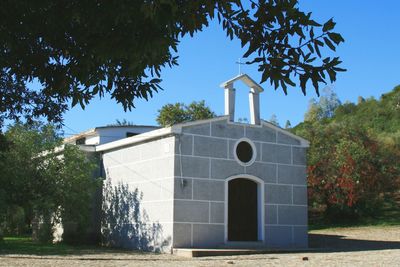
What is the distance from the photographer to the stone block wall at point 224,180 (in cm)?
1670

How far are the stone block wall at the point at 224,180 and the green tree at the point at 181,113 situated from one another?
80.1 feet

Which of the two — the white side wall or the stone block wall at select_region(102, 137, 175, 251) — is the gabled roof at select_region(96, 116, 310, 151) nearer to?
the stone block wall at select_region(102, 137, 175, 251)

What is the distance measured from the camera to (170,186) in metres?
16.7

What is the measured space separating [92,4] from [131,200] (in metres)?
15.0

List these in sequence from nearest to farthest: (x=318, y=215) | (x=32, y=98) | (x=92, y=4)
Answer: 1. (x=92, y=4)
2. (x=32, y=98)
3. (x=318, y=215)

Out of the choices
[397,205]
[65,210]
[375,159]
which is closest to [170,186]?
[65,210]

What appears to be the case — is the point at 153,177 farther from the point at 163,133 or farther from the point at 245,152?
the point at 245,152

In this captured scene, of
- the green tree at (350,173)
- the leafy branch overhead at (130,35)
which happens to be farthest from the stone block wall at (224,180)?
the leafy branch overhead at (130,35)

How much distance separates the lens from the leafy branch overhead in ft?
12.3

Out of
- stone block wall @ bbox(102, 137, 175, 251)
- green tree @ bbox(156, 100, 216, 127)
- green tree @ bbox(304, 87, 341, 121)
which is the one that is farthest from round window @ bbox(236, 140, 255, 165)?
green tree @ bbox(304, 87, 341, 121)

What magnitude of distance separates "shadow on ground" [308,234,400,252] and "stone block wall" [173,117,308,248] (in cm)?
109

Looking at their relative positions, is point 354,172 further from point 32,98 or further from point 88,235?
point 32,98

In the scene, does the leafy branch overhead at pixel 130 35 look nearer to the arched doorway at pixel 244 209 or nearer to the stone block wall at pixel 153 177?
the stone block wall at pixel 153 177

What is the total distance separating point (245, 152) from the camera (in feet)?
59.5
